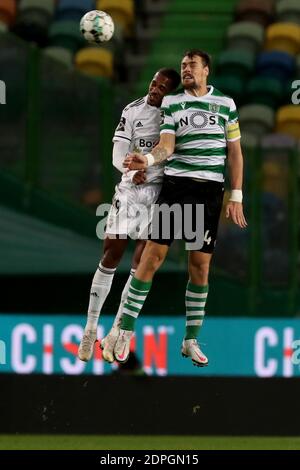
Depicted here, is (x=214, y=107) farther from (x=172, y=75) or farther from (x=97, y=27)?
(x=97, y=27)

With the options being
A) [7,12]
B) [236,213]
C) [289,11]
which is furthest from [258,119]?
[236,213]

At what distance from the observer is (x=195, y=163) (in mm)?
12695

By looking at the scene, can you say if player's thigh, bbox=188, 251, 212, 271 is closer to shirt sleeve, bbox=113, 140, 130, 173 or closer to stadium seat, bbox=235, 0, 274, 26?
shirt sleeve, bbox=113, 140, 130, 173

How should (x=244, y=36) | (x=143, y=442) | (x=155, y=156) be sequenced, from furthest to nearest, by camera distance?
(x=244, y=36) < (x=143, y=442) < (x=155, y=156)

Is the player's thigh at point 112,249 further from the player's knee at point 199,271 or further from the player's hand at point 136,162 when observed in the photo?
the player's hand at point 136,162

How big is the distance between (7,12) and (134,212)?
14700 millimetres

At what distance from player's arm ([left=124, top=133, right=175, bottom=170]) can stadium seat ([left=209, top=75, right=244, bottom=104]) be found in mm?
12885

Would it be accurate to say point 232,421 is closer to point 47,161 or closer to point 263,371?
point 263,371

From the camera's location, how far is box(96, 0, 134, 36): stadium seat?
27016mm

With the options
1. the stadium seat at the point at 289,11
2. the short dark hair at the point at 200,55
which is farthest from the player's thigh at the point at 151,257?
the stadium seat at the point at 289,11

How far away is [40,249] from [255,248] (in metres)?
2.46

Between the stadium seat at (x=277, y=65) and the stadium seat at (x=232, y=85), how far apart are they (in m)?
0.46

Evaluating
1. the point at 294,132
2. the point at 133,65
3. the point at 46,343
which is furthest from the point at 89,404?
the point at 133,65

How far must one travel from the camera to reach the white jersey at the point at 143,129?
508 inches
